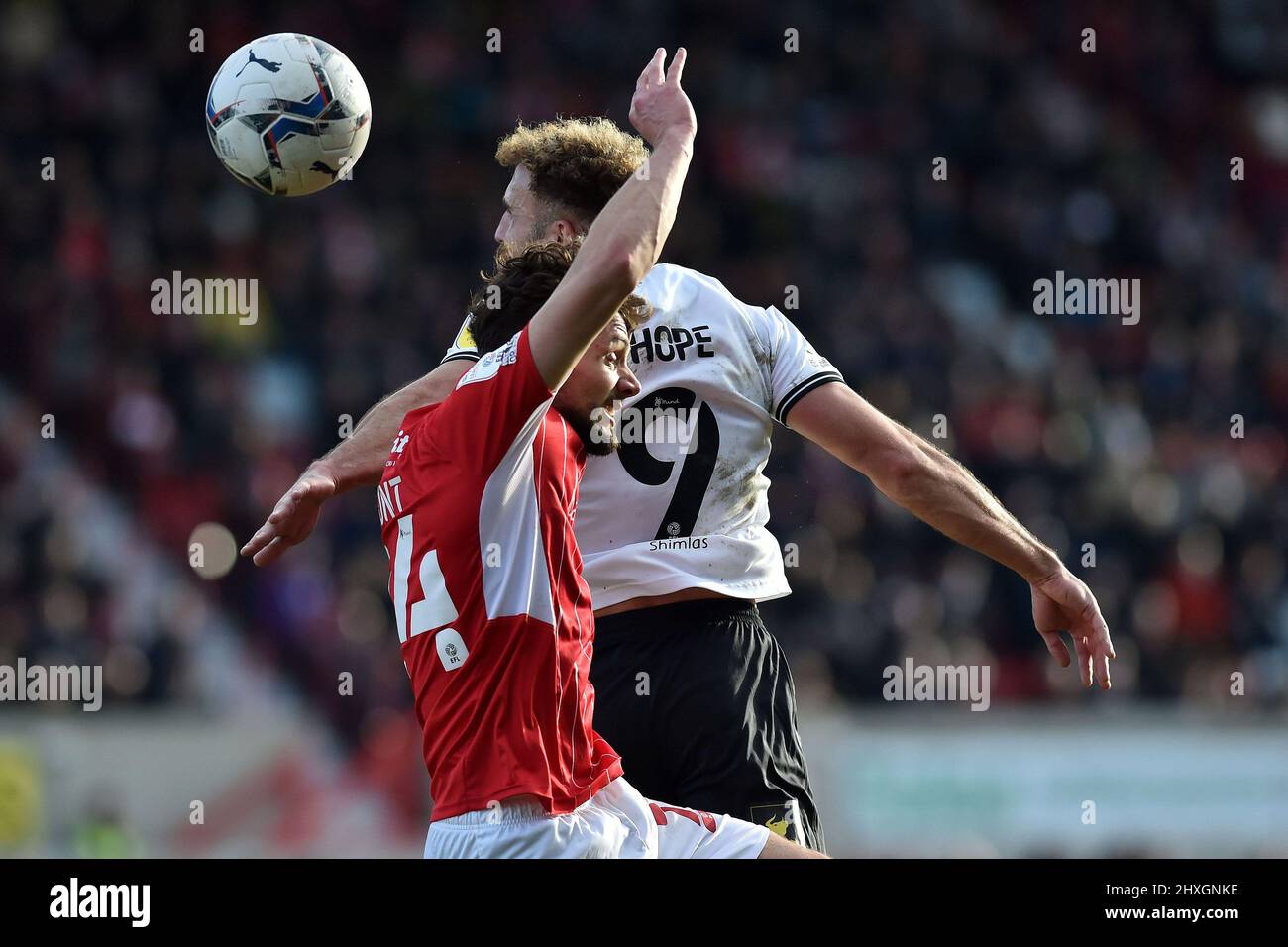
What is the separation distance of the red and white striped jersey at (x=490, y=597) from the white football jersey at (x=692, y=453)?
1.05m

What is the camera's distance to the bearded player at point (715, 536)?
4.41 metres

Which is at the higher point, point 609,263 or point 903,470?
point 609,263

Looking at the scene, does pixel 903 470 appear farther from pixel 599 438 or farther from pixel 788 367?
pixel 599 438

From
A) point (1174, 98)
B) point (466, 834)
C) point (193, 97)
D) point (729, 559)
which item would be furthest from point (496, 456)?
point (1174, 98)

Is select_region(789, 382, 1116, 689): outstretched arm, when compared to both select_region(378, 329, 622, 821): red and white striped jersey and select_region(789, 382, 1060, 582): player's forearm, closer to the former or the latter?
select_region(789, 382, 1060, 582): player's forearm

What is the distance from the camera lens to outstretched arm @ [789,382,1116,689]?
4.58 meters

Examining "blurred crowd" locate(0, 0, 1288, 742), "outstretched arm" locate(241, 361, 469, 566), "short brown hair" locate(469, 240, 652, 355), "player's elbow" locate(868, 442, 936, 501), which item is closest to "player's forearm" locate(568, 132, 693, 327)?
"short brown hair" locate(469, 240, 652, 355)

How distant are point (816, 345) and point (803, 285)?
0.90 metres

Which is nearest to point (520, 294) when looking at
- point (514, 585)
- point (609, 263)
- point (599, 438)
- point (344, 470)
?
point (599, 438)

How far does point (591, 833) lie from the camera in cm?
338

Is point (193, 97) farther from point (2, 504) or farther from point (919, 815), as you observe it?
point (919, 815)

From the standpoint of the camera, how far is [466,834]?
3.36 m

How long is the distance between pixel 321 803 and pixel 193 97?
6.51 meters

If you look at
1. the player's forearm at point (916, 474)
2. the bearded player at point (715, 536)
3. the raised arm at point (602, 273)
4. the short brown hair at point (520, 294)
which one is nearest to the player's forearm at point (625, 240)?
the raised arm at point (602, 273)
